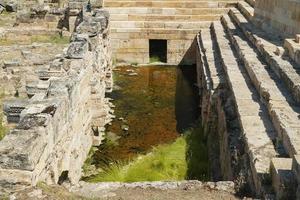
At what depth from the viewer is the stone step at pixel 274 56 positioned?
8.27 m

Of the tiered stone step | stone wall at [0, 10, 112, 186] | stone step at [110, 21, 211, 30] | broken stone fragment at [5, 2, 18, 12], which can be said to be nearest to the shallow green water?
stone wall at [0, 10, 112, 186]

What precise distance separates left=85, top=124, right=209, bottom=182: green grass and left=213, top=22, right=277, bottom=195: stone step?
131 centimetres

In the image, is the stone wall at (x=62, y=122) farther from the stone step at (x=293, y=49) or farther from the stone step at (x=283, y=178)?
the stone step at (x=293, y=49)

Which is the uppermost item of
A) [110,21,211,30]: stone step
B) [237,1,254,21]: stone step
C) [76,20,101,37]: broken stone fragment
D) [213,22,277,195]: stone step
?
[237,1,254,21]: stone step

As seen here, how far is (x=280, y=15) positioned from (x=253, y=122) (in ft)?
19.4

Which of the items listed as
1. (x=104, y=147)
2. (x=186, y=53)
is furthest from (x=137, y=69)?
(x=104, y=147)

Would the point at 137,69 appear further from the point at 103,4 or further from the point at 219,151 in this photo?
the point at 219,151

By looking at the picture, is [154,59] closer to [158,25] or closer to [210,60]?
[158,25]

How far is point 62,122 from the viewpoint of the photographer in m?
7.23

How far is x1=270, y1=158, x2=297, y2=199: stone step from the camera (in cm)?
512

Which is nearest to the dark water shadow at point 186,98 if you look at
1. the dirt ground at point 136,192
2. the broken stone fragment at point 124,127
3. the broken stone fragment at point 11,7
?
the broken stone fragment at point 124,127

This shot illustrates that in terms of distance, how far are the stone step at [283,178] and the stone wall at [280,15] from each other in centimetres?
646

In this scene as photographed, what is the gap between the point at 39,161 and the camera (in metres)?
5.91

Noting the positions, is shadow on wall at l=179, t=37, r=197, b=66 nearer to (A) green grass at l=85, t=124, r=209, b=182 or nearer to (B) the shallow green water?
(B) the shallow green water
